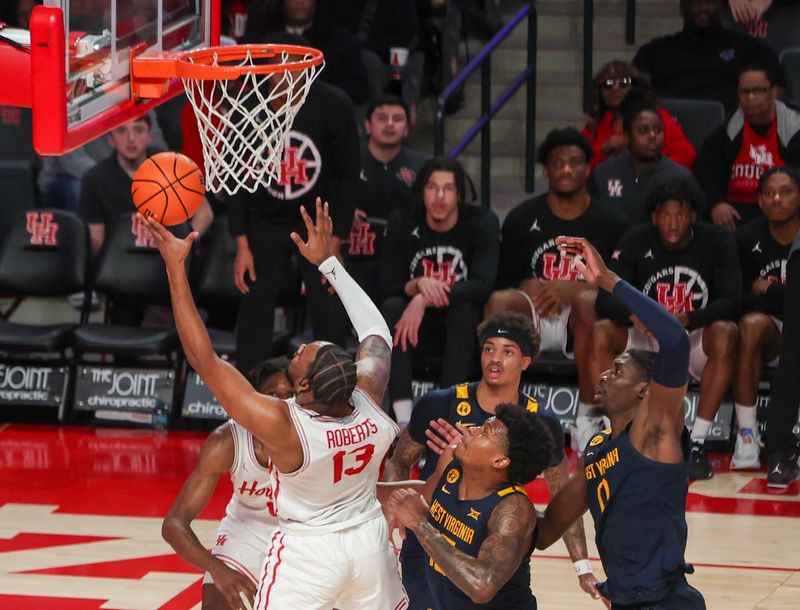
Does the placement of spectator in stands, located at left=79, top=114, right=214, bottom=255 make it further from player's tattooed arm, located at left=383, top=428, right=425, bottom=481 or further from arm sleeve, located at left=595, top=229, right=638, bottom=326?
player's tattooed arm, located at left=383, top=428, right=425, bottom=481

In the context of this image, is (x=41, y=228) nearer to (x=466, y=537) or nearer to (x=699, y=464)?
(x=699, y=464)

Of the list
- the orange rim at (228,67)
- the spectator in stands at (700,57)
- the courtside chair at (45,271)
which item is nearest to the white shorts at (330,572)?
the orange rim at (228,67)

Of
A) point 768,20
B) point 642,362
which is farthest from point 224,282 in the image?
point 642,362

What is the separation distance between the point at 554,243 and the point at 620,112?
131 cm

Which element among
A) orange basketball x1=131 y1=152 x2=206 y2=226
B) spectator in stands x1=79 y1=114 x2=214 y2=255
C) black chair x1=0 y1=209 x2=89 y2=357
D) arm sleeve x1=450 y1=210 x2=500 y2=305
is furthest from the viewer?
black chair x1=0 y1=209 x2=89 y2=357

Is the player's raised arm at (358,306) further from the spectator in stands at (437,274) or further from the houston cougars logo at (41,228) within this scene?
the houston cougars logo at (41,228)

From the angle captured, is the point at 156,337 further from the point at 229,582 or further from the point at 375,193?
the point at 229,582

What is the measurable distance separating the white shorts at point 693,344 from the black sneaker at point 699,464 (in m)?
0.46

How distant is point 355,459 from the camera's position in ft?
15.0

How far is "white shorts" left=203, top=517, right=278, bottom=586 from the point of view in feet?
16.8

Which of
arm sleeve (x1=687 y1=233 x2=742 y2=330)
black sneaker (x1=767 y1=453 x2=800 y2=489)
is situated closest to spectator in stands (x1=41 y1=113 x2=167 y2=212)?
A: arm sleeve (x1=687 y1=233 x2=742 y2=330)

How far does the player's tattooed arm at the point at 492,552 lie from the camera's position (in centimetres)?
434

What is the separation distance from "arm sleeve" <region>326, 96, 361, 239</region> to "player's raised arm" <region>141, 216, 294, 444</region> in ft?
→ 13.3

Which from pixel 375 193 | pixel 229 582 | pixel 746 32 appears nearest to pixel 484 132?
pixel 375 193
